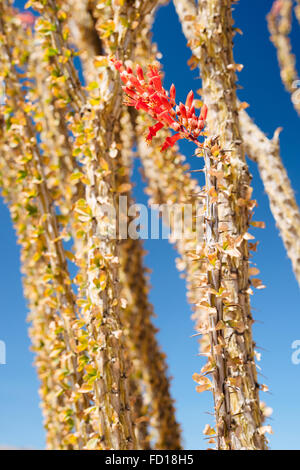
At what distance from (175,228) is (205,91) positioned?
81.9 inches

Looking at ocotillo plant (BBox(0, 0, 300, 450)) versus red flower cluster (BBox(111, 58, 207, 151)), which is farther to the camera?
ocotillo plant (BBox(0, 0, 300, 450))

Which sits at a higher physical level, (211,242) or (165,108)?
(165,108)

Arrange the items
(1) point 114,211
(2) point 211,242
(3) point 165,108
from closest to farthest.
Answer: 1. (3) point 165,108
2. (2) point 211,242
3. (1) point 114,211

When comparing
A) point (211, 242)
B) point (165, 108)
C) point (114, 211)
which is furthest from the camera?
point (114, 211)

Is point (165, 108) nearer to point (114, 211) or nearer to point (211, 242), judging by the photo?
point (211, 242)

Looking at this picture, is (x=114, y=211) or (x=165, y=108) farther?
(x=114, y=211)

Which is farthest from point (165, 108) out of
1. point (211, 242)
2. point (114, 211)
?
point (114, 211)

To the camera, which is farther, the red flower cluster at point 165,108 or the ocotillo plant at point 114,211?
the ocotillo plant at point 114,211

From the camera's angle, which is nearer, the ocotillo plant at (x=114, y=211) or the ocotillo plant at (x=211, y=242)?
the ocotillo plant at (x=211, y=242)

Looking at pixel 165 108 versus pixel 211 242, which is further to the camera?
pixel 211 242

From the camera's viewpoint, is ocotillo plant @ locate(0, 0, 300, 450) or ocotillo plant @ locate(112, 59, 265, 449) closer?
ocotillo plant @ locate(112, 59, 265, 449)

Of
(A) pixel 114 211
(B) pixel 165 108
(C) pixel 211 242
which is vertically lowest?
(C) pixel 211 242
